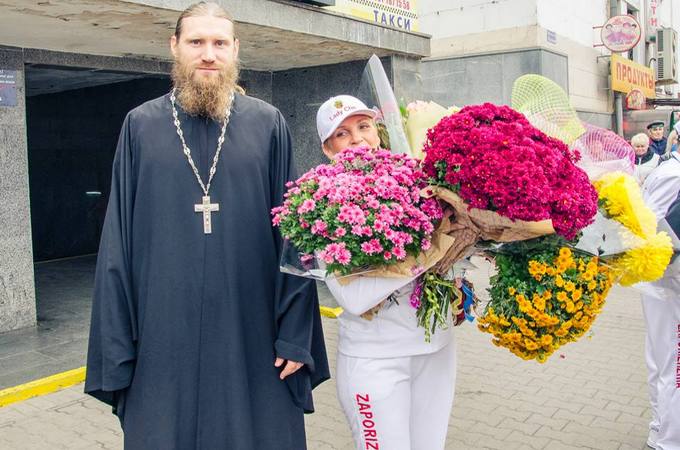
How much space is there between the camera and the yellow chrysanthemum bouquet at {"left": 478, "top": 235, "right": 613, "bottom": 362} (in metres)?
2.37

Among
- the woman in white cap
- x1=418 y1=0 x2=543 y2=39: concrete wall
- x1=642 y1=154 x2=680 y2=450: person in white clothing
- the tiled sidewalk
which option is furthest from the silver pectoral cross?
x1=418 y1=0 x2=543 y2=39: concrete wall

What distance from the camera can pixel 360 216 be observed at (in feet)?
7.41

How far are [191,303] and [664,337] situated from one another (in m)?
2.96

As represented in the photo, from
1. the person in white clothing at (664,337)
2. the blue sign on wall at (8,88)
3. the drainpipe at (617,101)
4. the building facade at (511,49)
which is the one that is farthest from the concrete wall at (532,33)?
the person in white clothing at (664,337)

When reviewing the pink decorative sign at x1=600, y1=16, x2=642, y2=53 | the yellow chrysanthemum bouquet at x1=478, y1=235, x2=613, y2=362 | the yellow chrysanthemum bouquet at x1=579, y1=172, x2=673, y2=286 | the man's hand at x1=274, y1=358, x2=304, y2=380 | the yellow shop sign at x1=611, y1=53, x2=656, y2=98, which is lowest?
the man's hand at x1=274, y1=358, x2=304, y2=380

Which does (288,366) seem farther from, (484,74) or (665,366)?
(484,74)

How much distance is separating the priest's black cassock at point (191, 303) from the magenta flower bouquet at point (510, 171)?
765mm

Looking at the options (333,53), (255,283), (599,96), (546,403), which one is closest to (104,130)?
(333,53)

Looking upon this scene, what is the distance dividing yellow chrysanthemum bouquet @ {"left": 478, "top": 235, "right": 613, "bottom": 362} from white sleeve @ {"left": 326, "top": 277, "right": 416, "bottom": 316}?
36cm

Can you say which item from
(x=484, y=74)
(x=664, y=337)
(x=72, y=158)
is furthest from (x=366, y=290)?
(x=484, y=74)

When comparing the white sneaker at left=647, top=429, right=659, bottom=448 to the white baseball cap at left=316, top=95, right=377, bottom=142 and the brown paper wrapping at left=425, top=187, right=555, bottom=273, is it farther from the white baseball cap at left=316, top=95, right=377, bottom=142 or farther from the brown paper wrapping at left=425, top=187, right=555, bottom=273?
the white baseball cap at left=316, top=95, right=377, bottom=142

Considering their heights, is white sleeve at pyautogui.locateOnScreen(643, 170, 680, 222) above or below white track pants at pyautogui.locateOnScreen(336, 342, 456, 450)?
above

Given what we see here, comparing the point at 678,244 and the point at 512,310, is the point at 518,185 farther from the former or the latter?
the point at 678,244

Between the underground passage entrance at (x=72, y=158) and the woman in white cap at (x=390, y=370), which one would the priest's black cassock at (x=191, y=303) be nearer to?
the woman in white cap at (x=390, y=370)
